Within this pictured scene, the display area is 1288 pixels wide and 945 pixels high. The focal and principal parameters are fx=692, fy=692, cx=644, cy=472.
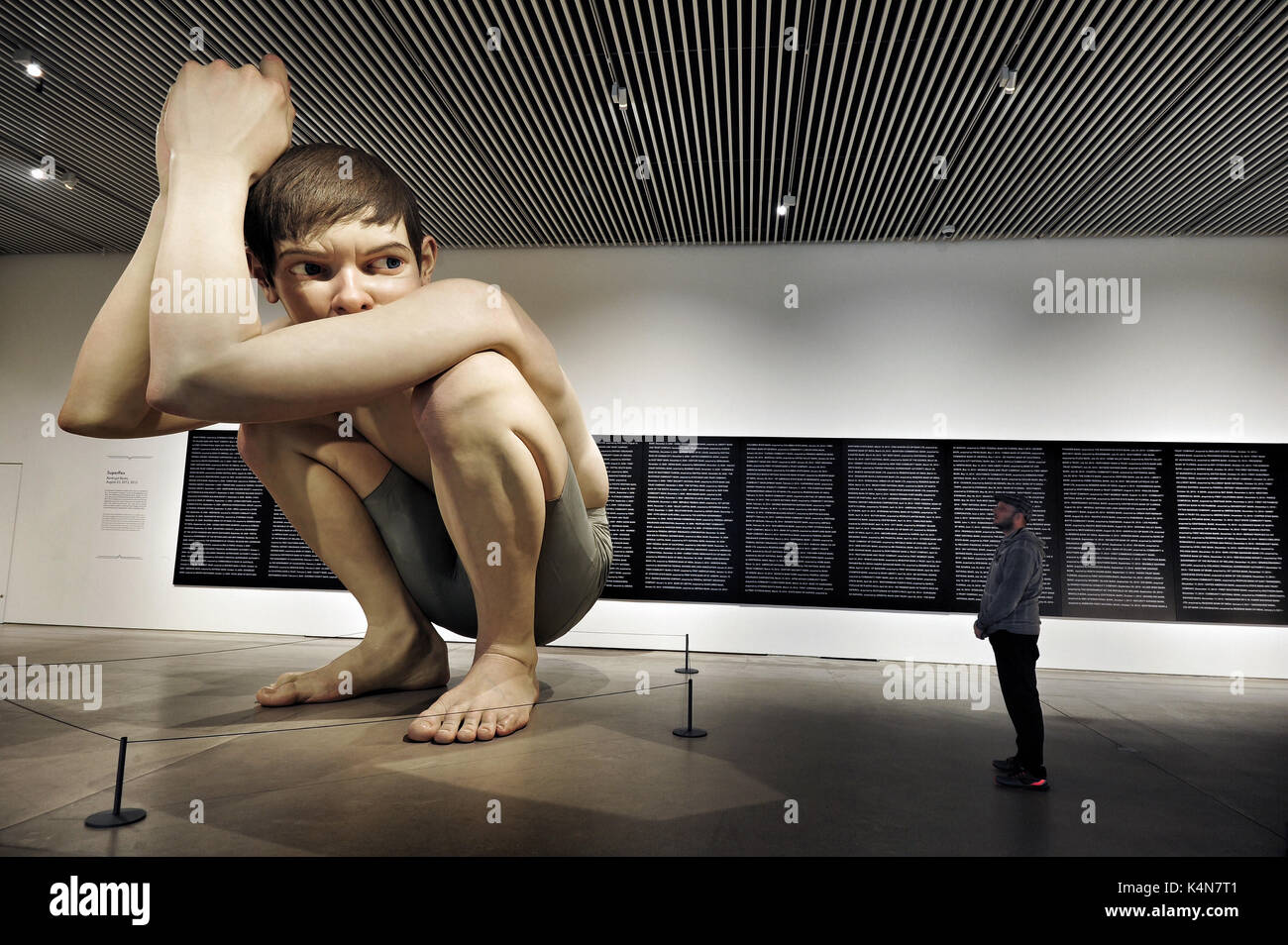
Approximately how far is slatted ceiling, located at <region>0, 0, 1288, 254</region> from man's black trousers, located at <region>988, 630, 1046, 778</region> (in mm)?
3539

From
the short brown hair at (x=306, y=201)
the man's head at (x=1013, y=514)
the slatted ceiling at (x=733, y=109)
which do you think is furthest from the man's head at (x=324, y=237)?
→ the slatted ceiling at (x=733, y=109)

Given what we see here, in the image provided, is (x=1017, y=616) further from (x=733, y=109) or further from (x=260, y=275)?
(x=733, y=109)

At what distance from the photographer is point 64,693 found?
5.14ft

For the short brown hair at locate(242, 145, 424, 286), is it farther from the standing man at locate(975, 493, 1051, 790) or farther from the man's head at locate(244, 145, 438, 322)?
the standing man at locate(975, 493, 1051, 790)

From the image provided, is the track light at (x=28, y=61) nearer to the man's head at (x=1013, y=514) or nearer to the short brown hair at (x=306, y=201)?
the short brown hair at (x=306, y=201)

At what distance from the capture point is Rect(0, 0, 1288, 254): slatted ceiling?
3.92 meters

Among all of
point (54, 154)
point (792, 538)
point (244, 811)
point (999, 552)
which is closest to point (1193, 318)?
Result: point (792, 538)

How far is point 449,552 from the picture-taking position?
6.21 ft

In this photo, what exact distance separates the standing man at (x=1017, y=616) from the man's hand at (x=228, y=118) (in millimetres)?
1923

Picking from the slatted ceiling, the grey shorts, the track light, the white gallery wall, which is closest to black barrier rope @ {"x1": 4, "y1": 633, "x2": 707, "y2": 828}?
the grey shorts

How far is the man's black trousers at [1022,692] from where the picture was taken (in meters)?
1.40

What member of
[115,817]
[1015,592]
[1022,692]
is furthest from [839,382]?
[115,817]

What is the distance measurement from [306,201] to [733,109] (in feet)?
13.1
